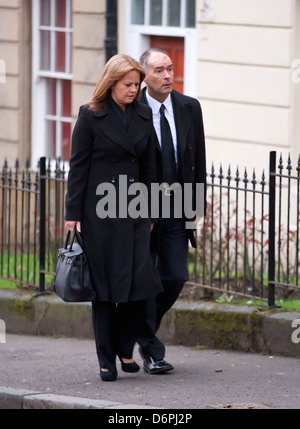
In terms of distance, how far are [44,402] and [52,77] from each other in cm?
764

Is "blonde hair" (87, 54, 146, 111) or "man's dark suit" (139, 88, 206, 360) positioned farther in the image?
"man's dark suit" (139, 88, 206, 360)

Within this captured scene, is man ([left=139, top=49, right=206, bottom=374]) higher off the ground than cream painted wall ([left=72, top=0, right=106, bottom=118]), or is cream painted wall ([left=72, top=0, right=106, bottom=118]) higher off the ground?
cream painted wall ([left=72, top=0, right=106, bottom=118])

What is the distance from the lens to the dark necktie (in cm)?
749

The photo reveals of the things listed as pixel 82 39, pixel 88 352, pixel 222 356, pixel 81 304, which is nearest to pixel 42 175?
pixel 81 304

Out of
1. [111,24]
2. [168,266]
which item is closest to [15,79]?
[111,24]

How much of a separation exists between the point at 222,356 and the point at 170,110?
75.8 inches

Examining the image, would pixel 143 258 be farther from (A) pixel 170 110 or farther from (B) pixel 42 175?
(B) pixel 42 175

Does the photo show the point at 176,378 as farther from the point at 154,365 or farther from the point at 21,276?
the point at 21,276

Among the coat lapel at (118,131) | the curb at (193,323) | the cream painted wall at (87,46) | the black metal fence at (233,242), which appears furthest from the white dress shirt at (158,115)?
the cream painted wall at (87,46)

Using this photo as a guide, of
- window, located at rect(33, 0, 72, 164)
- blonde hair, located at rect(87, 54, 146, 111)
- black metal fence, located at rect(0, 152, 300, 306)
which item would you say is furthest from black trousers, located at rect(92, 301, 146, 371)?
window, located at rect(33, 0, 72, 164)

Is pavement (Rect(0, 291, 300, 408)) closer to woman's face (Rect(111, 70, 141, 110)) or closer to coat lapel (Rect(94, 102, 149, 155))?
coat lapel (Rect(94, 102, 149, 155))

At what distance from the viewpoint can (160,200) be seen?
7.45 meters

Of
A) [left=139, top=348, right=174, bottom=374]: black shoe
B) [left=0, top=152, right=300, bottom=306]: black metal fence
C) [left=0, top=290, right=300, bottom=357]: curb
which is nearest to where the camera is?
[left=139, top=348, right=174, bottom=374]: black shoe

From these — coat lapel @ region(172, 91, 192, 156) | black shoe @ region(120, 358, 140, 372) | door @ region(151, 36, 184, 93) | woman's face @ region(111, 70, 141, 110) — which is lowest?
black shoe @ region(120, 358, 140, 372)
